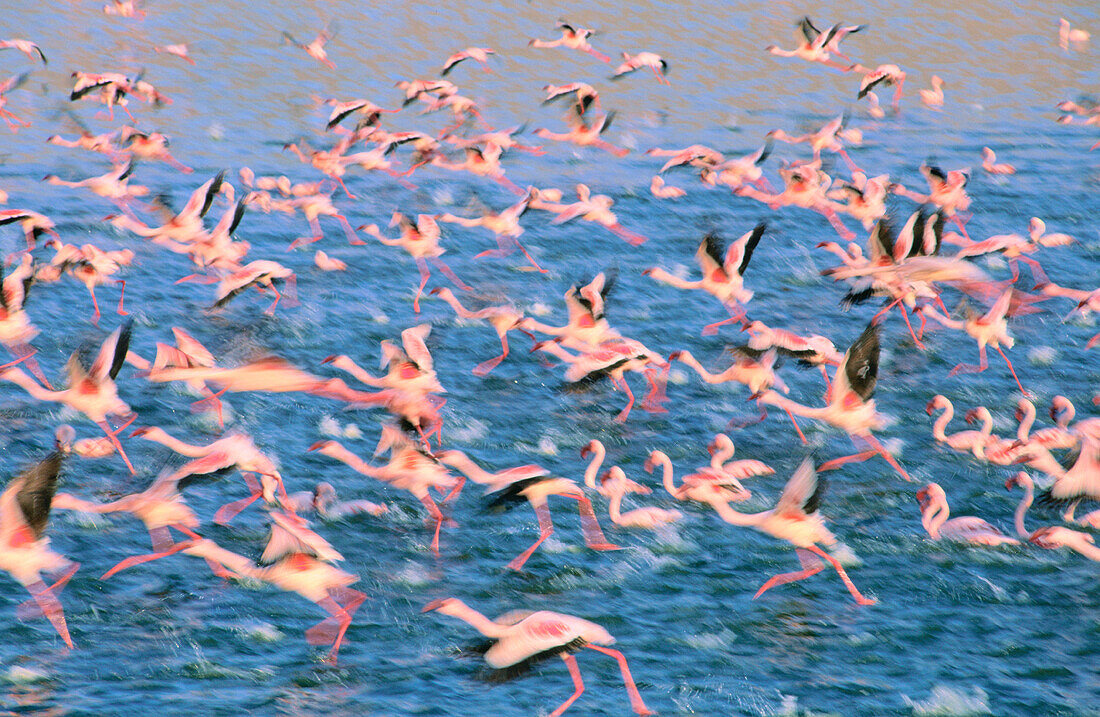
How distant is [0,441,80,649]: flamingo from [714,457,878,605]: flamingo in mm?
4071

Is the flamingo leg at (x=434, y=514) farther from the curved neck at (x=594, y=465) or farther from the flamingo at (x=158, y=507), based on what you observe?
the flamingo at (x=158, y=507)

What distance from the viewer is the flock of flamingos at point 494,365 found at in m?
7.12

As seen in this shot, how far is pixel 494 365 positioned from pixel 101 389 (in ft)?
10.4

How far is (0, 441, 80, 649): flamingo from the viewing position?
251 inches

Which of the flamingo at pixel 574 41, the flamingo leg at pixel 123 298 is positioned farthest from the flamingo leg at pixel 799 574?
the flamingo at pixel 574 41

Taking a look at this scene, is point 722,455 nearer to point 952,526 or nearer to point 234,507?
point 952,526

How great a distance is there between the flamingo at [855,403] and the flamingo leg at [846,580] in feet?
4.28

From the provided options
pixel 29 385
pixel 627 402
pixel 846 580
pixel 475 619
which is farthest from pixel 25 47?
pixel 846 580

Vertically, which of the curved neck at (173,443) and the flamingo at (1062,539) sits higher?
the flamingo at (1062,539)

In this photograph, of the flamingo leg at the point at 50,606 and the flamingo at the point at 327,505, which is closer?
the flamingo leg at the point at 50,606

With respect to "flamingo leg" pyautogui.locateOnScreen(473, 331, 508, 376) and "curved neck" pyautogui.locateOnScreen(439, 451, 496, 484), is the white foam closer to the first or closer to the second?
"curved neck" pyautogui.locateOnScreen(439, 451, 496, 484)

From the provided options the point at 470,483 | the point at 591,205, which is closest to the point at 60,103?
the point at 591,205

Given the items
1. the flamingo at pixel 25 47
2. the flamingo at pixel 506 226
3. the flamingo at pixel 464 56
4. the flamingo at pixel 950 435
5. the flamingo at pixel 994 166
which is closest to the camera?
the flamingo at pixel 950 435

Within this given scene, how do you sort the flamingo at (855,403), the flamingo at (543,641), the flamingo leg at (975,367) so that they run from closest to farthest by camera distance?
the flamingo at (543,641), the flamingo at (855,403), the flamingo leg at (975,367)
